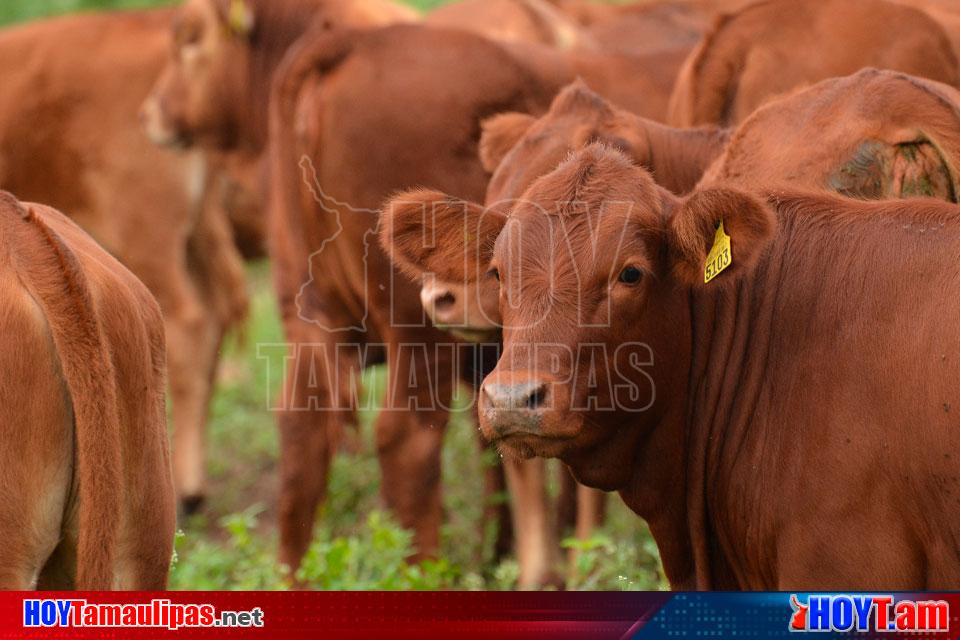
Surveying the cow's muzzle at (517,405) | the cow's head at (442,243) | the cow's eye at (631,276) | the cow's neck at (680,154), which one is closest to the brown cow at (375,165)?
the cow's neck at (680,154)

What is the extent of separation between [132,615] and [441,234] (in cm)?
140

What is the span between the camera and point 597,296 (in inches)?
160

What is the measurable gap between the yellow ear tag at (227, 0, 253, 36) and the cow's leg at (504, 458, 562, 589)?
2813 millimetres

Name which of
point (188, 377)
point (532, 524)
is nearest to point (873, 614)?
point (532, 524)

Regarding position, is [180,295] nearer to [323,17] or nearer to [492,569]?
[323,17]

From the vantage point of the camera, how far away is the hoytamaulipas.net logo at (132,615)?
3.95 meters

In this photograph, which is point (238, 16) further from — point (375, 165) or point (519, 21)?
point (375, 165)

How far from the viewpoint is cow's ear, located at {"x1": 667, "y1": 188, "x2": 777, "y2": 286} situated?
4031mm

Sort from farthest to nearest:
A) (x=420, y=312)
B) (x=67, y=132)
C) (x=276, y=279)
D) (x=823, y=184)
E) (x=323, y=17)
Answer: (x=67, y=132)
(x=323, y=17)
(x=276, y=279)
(x=420, y=312)
(x=823, y=184)

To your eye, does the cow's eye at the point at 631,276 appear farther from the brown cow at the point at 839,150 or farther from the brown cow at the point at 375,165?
the brown cow at the point at 375,165

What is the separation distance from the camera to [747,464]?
419 centimetres

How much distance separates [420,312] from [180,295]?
10.3ft

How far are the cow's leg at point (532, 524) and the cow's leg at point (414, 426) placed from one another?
1.96ft

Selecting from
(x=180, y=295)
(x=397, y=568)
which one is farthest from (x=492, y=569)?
(x=180, y=295)
